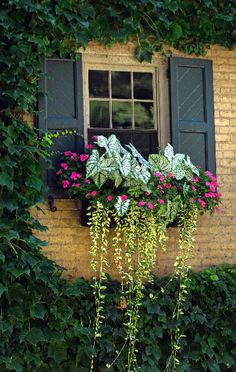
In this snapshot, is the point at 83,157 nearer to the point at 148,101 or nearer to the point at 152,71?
the point at 148,101

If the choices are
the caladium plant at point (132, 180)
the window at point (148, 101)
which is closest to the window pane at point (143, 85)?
the window at point (148, 101)

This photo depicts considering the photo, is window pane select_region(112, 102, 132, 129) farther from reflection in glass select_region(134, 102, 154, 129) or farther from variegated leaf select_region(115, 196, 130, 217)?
variegated leaf select_region(115, 196, 130, 217)

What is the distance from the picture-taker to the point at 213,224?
8047mm

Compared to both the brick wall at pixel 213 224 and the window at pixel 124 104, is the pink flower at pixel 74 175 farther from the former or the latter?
the window at pixel 124 104

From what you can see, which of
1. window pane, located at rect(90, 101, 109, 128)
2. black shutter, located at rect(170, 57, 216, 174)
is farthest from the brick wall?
window pane, located at rect(90, 101, 109, 128)

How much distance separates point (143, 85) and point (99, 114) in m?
0.56

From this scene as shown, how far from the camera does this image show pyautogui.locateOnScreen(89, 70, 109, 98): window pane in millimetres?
7938

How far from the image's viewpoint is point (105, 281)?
24.4ft

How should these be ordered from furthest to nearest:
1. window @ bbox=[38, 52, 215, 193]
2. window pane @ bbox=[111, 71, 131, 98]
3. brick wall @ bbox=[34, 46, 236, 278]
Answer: window pane @ bbox=[111, 71, 131, 98] < window @ bbox=[38, 52, 215, 193] < brick wall @ bbox=[34, 46, 236, 278]

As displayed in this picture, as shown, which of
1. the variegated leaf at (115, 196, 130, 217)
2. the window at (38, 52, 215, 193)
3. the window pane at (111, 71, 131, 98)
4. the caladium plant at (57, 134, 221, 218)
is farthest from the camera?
→ the window pane at (111, 71, 131, 98)

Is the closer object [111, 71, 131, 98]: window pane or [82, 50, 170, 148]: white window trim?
[82, 50, 170, 148]: white window trim

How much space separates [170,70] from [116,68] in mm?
528

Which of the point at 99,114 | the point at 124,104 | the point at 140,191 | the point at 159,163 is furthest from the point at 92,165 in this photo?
the point at 124,104

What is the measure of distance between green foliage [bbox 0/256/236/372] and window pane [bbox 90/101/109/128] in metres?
1.53
